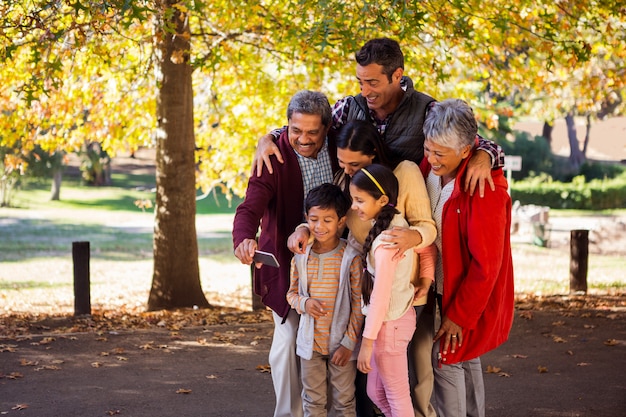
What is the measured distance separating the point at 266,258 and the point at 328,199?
482 mm

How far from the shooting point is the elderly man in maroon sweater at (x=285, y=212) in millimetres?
4480

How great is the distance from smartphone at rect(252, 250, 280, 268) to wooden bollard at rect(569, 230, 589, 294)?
8.16 m

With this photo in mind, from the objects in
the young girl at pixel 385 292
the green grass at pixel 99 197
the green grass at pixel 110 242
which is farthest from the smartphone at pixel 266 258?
the green grass at pixel 99 197

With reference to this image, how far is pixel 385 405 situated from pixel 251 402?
192cm

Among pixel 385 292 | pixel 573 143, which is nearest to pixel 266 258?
pixel 385 292

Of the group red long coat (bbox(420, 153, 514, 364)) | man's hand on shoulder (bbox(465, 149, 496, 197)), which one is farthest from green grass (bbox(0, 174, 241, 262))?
man's hand on shoulder (bbox(465, 149, 496, 197))

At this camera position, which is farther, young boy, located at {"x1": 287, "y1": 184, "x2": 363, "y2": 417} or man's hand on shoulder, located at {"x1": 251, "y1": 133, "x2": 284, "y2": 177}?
man's hand on shoulder, located at {"x1": 251, "y1": 133, "x2": 284, "y2": 177}

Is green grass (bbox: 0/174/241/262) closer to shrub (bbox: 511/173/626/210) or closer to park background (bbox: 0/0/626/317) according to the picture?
park background (bbox: 0/0/626/317)

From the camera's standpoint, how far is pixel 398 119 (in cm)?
448

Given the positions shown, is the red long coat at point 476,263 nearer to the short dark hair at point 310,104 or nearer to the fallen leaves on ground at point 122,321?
the short dark hair at point 310,104

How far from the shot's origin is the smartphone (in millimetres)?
3963

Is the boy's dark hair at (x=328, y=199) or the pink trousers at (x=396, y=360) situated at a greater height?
the boy's dark hair at (x=328, y=199)

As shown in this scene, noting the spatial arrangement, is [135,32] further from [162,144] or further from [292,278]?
[292,278]

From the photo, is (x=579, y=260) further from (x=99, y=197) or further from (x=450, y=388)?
(x=99, y=197)
